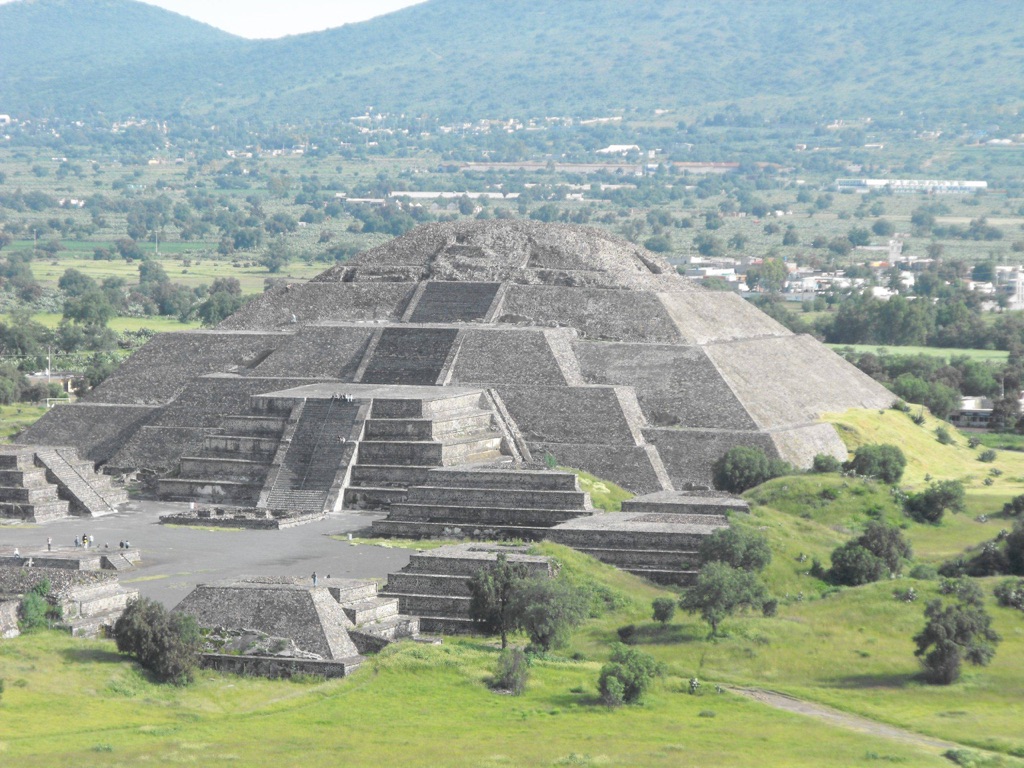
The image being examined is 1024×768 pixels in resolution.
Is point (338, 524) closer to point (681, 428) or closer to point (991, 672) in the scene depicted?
point (681, 428)

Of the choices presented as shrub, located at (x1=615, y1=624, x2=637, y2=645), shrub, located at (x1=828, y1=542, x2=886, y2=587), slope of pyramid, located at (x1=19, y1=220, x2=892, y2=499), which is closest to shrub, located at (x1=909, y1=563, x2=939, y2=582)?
shrub, located at (x1=828, y1=542, x2=886, y2=587)

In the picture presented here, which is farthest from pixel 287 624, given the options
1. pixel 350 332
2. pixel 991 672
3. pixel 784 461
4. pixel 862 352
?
pixel 862 352

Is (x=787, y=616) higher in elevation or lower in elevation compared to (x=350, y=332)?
lower

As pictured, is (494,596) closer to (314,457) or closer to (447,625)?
(447,625)

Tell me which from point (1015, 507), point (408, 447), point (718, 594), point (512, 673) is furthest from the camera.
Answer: point (408, 447)

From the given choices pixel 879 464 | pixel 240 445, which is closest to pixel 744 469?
pixel 879 464
